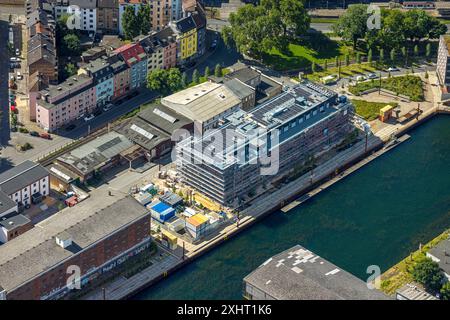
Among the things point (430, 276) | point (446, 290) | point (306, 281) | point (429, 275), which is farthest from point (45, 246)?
point (446, 290)

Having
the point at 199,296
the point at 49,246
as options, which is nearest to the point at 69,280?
the point at 49,246

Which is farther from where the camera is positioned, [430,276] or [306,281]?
[430,276]

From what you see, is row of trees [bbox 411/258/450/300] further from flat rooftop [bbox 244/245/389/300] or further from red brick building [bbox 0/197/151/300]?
red brick building [bbox 0/197/151/300]

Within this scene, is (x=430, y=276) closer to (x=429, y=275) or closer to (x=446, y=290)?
(x=429, y=275)

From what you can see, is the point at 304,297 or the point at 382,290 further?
the point at 382,290

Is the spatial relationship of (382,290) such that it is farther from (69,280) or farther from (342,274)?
(69,280)

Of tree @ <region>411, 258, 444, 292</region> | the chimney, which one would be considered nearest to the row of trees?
tree @ <region>411, 258, 444, 292</region>
